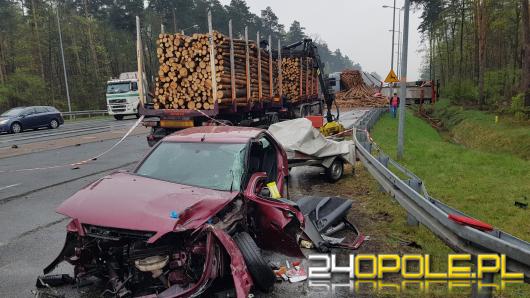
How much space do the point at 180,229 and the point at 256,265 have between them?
2.80 feet

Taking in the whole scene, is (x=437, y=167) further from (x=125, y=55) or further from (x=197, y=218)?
(x=125, y=55)

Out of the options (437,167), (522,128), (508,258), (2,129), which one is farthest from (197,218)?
(2,129)

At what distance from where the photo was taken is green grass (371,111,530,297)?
5418mm

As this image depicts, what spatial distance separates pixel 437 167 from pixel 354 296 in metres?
7.29

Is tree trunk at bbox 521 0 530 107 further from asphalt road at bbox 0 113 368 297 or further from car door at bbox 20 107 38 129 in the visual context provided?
car door at bbox 20 107 38 129

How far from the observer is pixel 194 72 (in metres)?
12.0

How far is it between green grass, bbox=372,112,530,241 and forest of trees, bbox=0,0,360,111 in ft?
100

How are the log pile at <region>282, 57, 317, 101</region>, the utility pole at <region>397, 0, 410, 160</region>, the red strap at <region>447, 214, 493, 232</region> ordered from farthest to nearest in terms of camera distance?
the log pile at <region>282, 57, 317, 101</region>, the utility pole at <region>397, 0, 410, 160</region>, the red strap at <region>447, 214, 493, 232</region>

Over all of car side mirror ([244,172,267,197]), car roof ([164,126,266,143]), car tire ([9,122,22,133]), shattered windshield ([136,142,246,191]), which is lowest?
car tire ([9,122,22,133])

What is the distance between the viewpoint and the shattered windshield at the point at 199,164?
181 inches

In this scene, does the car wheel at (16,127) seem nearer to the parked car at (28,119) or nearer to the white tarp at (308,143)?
the parked car at (28,119)

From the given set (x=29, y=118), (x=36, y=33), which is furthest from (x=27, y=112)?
(x=36, y=33)

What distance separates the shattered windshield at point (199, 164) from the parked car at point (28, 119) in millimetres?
20397

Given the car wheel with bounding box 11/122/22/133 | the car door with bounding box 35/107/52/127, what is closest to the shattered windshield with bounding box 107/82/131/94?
the car door with bounding box 35/107/52/127
